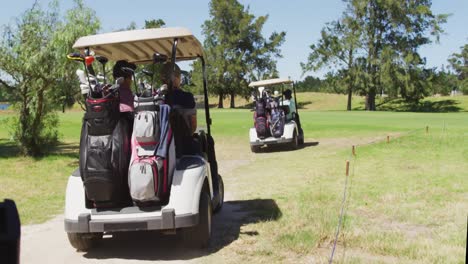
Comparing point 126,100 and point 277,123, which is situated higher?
point 126,100

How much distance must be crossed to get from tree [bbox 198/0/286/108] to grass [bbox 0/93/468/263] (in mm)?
52034

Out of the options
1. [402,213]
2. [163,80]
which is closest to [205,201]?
[163,80]

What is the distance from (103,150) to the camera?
4.49 m

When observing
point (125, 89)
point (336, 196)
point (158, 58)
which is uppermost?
point (158, 58)

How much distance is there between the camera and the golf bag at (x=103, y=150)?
4484 mm

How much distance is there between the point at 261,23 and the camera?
71.2 metres

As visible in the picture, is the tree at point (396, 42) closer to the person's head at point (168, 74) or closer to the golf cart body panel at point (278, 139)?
the golf cart body panel at point (278, 139)

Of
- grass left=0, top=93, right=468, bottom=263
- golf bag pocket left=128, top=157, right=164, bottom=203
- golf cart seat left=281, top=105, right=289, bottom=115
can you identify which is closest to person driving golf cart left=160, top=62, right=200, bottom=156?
golf bag pocket left=128, top=157, right=164, bottom=203

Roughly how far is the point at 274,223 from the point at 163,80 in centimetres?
206

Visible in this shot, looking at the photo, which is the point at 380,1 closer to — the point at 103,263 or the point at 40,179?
the point at 40,179

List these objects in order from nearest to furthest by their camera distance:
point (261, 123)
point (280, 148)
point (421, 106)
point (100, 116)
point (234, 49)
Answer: point (100, 116) → point (261, 123) → point (280, 148) → point (421, 106) → point (234, 49)

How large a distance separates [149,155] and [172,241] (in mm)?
1291

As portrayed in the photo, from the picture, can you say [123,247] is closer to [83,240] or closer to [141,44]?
[83,240]

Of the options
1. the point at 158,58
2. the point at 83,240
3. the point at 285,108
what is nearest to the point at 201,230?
the point at 83,240
